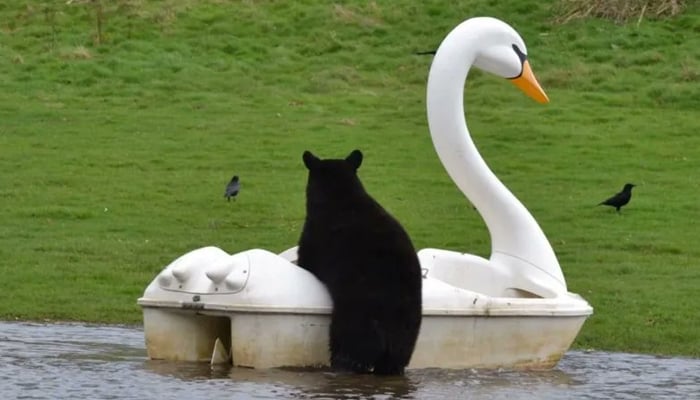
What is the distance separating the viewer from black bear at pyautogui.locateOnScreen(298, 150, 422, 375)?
11.7m

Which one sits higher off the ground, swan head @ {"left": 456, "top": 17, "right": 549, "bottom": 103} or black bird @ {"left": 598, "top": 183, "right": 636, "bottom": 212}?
swan head @ {"left": 456, "top": 17, "right": 549, "bottom": 103}

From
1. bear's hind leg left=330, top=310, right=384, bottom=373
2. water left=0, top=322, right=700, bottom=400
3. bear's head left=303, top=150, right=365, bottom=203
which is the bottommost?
water left=0, top=322, right=700, bottom=400

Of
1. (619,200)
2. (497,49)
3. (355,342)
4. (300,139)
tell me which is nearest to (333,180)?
(355,342)

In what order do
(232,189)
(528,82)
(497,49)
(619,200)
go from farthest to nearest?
(232,189)
(619,200)
(528,82)
(497,49)

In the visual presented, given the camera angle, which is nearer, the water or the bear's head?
the water

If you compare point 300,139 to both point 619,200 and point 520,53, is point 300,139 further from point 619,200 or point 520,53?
point 520,53

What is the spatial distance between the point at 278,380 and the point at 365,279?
3.00 ft

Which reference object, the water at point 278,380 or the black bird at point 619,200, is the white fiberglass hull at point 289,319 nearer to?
the water at point 278,380

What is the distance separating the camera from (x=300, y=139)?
26656mm

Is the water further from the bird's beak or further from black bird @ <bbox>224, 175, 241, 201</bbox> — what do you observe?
black bird @ <bbox>224, 175, 241, 201</bbox>

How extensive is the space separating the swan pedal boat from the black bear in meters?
0.14

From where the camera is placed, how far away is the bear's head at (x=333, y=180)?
12336 millimetres

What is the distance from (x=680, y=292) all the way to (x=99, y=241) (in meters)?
6.32

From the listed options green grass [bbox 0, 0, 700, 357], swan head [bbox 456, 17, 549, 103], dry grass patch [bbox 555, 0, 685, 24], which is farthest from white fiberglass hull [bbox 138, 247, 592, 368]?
dry grass patch [bbox 555, 0, 685, 24]
